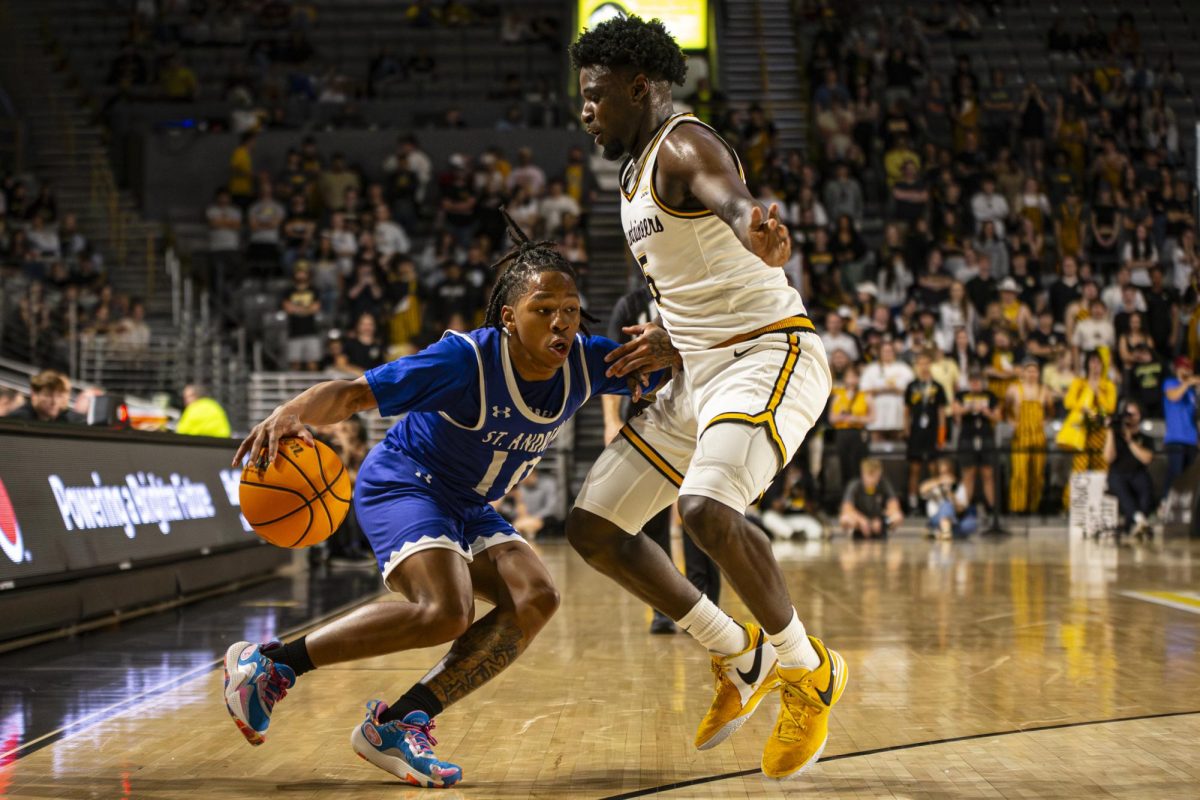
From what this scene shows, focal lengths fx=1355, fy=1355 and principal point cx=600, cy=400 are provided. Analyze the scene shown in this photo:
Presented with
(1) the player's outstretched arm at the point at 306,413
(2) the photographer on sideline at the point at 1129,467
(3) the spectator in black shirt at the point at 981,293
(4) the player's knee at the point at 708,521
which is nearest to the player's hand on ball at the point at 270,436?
(1) the player's outstretched arm at the point at 306,413

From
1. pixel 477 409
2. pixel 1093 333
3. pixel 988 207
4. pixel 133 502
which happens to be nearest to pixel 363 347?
pixel 133 502

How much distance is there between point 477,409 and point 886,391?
427 inches

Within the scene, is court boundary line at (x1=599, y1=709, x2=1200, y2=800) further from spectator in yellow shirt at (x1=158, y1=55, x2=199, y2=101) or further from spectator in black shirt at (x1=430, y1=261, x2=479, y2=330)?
spectator in yellow shirt at (x1=158, y1=55, x2=199, y2=101)

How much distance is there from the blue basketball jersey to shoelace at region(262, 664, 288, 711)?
2.26 ft

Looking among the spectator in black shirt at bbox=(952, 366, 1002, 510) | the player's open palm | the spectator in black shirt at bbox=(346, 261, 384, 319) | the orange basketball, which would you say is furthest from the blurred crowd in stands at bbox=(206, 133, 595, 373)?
the player's open palm

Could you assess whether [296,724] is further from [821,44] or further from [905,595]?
[821,44]

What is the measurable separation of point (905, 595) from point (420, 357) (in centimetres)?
541

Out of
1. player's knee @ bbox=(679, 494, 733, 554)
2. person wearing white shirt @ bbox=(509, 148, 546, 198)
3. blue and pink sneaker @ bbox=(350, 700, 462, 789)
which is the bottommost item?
blue and pink sneaker @ bbox=(350, 700, 462, 789)

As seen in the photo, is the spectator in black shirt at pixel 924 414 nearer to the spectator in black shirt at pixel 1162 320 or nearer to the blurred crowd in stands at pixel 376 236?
the spectator in black shirt at pixel 1162 320

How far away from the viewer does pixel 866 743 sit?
14.3 feet

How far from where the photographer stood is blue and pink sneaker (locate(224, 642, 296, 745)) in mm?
3879

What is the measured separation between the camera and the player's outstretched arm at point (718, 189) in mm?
3551

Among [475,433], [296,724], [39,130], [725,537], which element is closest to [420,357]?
[475,433]

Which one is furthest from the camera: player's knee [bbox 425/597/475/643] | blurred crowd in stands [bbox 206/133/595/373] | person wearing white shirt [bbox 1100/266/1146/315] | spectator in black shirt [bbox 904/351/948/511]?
person wearing white shirt [bbox 1100/266/1146/315]
